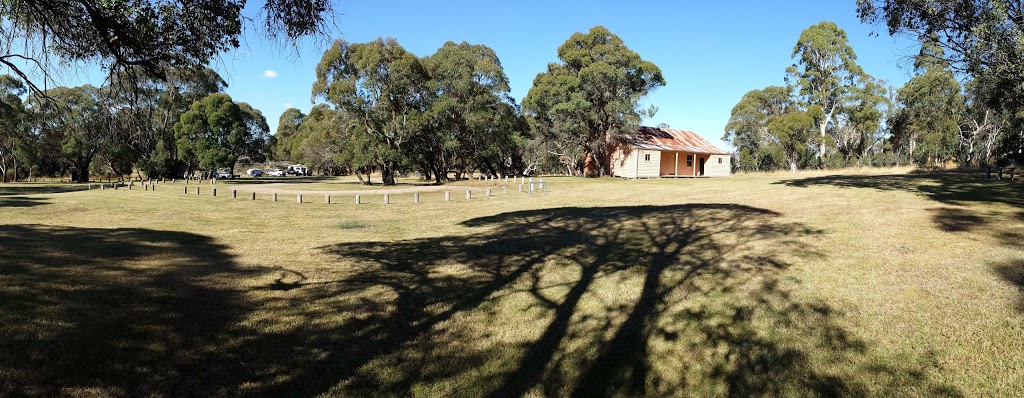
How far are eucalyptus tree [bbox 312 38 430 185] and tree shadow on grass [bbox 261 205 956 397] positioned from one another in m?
26.0

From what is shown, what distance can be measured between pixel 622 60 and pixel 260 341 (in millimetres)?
35593

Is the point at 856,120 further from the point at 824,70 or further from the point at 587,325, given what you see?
the point at 587,325

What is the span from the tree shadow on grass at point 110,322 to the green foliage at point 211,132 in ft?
127

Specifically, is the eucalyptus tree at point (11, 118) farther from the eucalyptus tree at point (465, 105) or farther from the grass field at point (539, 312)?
the grass field at point (539, 312)

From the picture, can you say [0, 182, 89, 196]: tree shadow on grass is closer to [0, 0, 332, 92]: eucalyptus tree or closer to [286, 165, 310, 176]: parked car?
[0, 0, 332, 92]: eucalyptus tree

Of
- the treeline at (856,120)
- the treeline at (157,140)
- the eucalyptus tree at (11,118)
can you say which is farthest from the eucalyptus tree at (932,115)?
the eucalyptus tree at (11,118)

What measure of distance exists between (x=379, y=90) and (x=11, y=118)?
24.8 metres

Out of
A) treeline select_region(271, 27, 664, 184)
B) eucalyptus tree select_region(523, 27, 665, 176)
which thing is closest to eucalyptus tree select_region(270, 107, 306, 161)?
treeline select_region(271, 27, 664, 184)

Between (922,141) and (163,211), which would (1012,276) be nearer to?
(163,211)

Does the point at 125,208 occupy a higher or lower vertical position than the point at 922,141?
lower

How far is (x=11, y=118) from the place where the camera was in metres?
34.2

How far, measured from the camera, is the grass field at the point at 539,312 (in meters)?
4.46

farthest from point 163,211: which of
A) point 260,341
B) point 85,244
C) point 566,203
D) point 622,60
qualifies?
point 622,60

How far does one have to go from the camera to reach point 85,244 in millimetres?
9711
